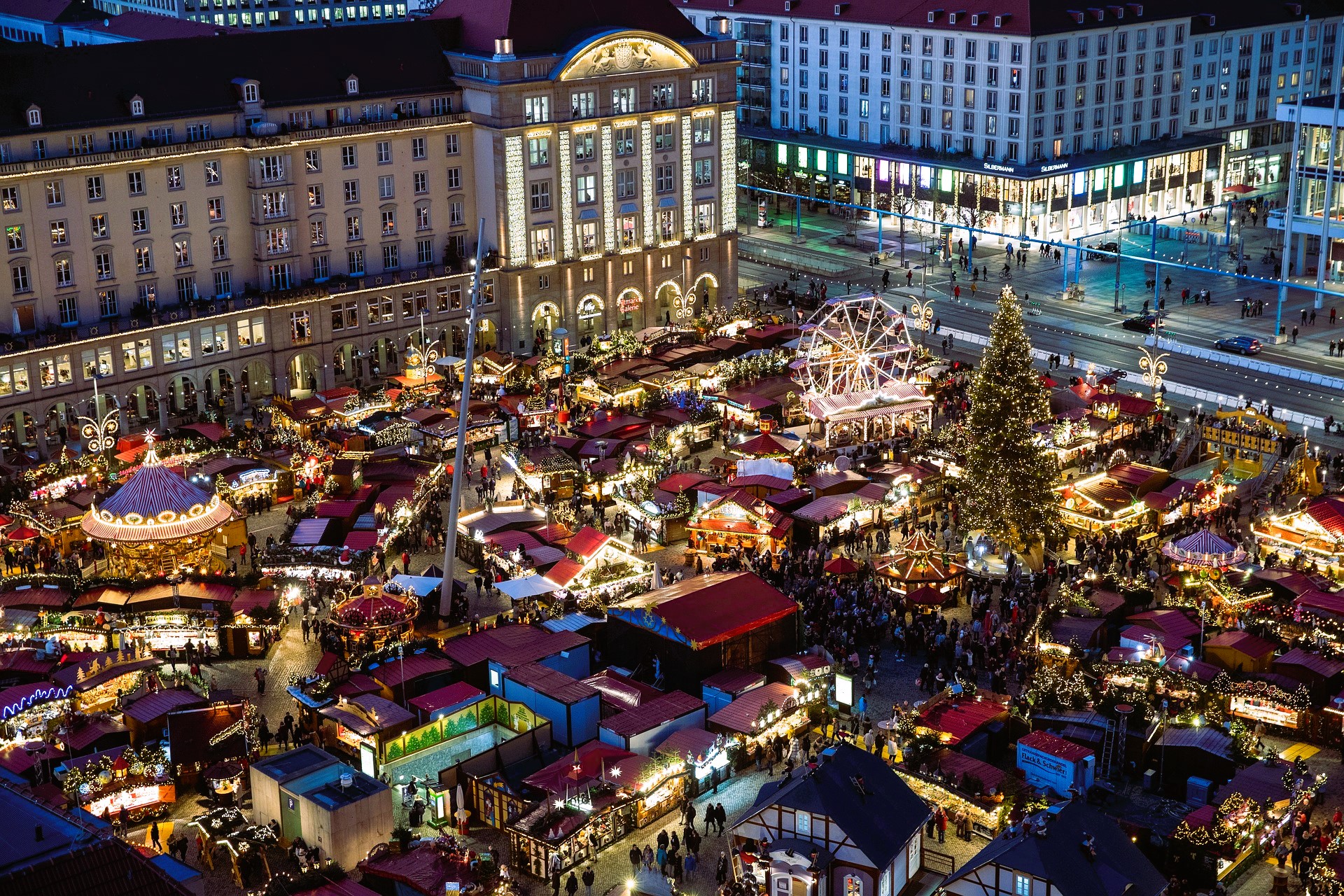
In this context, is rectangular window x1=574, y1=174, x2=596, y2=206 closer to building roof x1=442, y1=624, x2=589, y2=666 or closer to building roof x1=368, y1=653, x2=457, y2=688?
building roof x1=442, y1=624, x2=589, y2=666

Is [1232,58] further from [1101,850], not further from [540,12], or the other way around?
[1101,850]

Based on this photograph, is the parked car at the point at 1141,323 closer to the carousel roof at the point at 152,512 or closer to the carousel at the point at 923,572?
the carousel at the point at 923,572

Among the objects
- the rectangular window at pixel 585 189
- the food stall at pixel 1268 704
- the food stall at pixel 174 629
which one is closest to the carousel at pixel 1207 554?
the food stall at pixel 1268 704

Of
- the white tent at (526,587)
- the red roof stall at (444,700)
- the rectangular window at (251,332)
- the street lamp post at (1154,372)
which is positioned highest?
the rectangular window at (251,332)

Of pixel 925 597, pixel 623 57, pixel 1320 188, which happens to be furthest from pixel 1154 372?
pixel 623 57

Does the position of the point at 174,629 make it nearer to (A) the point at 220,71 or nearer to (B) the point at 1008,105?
(A) the point at 220,71
